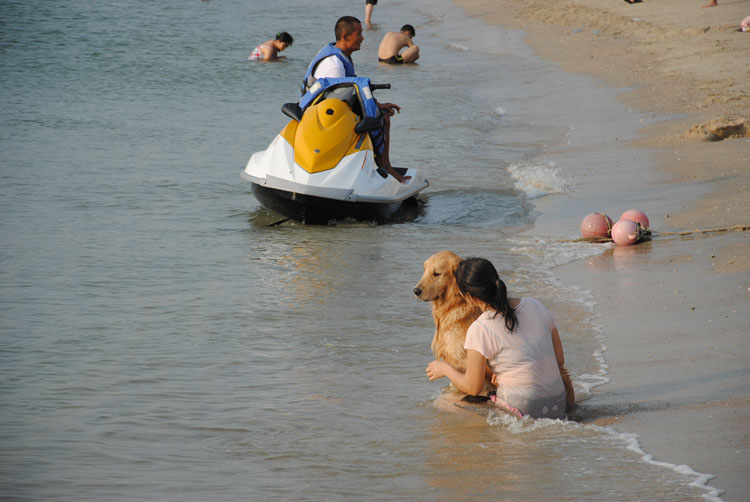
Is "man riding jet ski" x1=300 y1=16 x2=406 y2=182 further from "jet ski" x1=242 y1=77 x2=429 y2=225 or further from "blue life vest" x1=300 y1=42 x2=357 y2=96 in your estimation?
"jet ski" x1=242 y1=77 x2=429 y2=225

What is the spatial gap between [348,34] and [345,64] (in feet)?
1.15

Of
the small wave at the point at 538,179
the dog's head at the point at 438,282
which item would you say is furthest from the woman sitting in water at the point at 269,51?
the dog's head at the point at 438,282

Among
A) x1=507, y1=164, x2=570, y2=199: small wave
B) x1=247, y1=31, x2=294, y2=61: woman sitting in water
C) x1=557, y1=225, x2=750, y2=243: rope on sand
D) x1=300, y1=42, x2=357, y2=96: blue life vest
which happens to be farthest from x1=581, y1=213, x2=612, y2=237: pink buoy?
x1=247, y1=31, x2=294, y2=61: woman sitting in water

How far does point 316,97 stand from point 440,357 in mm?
5582

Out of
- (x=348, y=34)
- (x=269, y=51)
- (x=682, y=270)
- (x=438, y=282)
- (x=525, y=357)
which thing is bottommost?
(x=525, y=357)

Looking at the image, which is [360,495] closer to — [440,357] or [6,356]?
[440,357]

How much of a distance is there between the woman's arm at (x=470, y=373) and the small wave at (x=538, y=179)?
6.66 meters

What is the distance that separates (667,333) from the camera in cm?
630

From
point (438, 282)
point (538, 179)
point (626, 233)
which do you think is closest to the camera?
point (438, 282)

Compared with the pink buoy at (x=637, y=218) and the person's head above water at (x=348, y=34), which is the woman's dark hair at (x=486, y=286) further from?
the person's head above water at (x=348, y=34)

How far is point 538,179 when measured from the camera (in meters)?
12.2

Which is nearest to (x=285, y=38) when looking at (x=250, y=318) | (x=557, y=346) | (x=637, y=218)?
(x=637, y=218)

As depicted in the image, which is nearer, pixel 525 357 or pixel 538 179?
pixel 525 357

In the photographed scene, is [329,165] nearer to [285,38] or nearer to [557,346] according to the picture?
[557,346]
